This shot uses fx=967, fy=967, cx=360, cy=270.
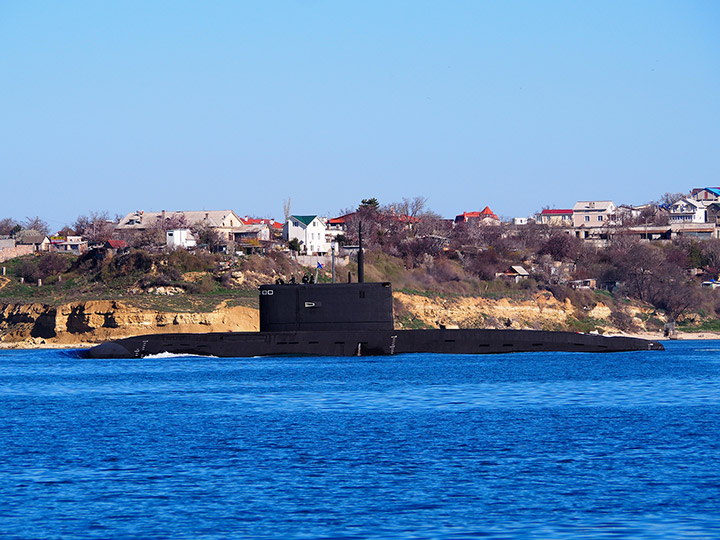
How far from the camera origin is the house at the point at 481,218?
139875 mm

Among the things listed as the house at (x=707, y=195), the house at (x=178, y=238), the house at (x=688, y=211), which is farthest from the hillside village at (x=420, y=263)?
the house at (x=707, y=195)

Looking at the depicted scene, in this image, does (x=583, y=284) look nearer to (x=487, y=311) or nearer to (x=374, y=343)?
(x=487, y=311)

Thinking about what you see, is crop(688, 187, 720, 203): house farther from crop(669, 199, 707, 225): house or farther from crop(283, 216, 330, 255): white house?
crop(283, 216, 330, 255): white house

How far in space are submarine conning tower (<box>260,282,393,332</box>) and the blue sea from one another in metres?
A: 5.67

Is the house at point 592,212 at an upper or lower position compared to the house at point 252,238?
upper

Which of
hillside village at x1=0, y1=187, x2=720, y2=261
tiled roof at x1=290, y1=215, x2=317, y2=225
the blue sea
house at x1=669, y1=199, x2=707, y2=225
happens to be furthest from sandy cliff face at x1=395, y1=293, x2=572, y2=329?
house at x1=669, y1=199, x2=707, y2=225

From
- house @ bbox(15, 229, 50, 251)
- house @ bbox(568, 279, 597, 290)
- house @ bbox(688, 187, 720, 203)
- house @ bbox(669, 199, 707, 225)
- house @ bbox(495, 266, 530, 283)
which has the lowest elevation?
house @ bbox(568, 279, 597, 290)

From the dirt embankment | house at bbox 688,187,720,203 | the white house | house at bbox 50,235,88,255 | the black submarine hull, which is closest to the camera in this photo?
the black submarine hull

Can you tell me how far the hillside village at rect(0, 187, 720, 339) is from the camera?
79938 mm

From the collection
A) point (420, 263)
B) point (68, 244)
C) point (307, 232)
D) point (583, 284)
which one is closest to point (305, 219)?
point (307, 232)

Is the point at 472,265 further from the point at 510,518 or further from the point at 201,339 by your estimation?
the point at 510,518

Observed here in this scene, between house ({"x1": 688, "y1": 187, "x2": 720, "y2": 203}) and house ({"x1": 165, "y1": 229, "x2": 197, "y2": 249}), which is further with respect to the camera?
house ({"x1": 688, "y1": 187, "x2": 720, "y2": 203})

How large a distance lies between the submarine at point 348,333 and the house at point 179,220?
6719 cm

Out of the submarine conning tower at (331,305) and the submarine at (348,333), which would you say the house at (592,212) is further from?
the submarine conning tower at (331,305)
